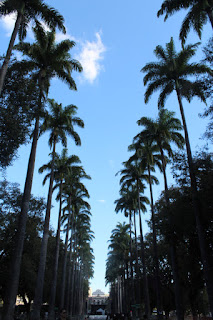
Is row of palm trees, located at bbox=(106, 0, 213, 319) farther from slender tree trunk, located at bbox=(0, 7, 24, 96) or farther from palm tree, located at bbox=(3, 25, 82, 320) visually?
slender tree trunk, located at bbox=(0, 7, 24, 96)

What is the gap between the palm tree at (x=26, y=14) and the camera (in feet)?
47.8

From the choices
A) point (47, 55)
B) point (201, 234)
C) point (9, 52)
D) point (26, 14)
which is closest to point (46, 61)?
point (47, 55)

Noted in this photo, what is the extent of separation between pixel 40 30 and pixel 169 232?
16.8 metres

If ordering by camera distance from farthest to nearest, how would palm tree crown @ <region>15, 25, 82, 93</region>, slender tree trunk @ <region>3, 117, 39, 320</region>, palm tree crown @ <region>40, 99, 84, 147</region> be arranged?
palm tree crown @ <region>40, 99, 84, 147</region> < palm tree crown @ <region>15, 25, 82, 93</region> < slender tree trunk @ <region>3, 117, 39, 320</region>

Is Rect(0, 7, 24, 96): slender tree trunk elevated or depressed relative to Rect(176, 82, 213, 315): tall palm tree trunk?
elevated

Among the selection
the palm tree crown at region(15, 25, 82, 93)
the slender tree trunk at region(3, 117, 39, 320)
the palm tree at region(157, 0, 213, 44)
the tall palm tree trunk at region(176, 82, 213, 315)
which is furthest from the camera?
the palm tree crown at region(15, 25, 82, 93)

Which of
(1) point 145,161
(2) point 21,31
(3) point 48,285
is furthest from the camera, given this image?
(3) point 48,285

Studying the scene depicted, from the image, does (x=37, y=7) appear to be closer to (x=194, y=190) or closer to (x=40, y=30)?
(x=40, y=30)

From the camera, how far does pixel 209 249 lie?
18.5 meters

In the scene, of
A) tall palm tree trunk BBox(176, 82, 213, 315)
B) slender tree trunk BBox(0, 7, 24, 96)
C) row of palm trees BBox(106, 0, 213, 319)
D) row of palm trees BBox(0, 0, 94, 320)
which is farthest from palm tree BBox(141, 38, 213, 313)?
slender tree trunk BBox(0, 7, 24, 96)

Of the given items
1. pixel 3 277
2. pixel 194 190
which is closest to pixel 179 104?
pixel 194 190

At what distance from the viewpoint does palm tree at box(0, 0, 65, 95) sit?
47.8 feet

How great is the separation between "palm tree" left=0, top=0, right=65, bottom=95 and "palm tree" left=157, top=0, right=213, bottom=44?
25.3 feet

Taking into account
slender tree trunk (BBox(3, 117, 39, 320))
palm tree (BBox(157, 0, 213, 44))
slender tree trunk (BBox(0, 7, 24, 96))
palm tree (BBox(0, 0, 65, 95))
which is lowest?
slender tree trunk (BBox(3, 117, 39, 320))
